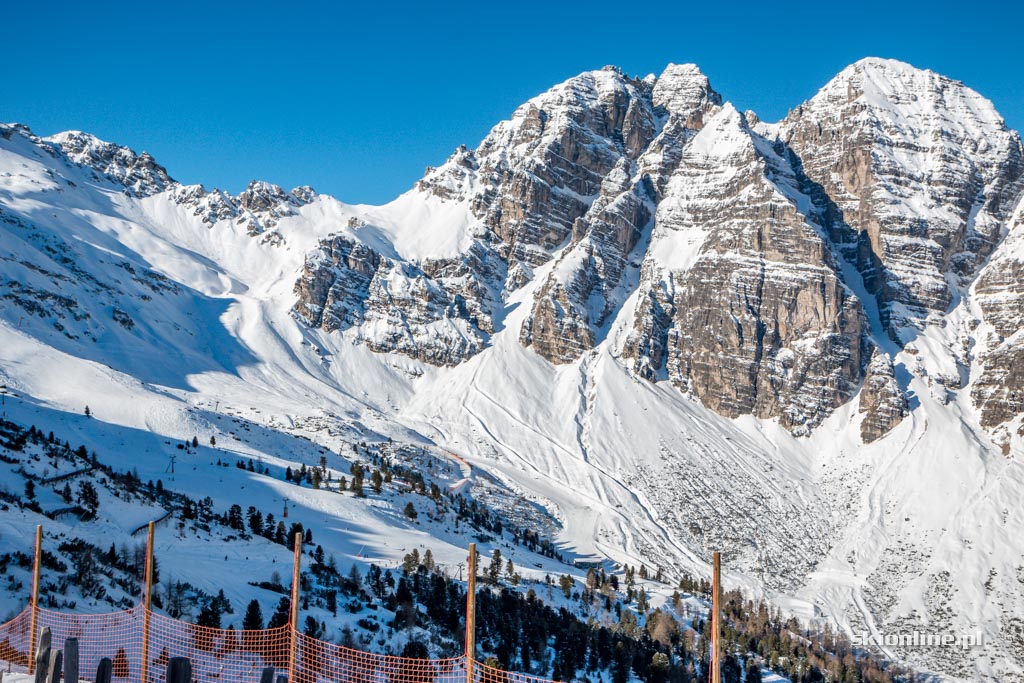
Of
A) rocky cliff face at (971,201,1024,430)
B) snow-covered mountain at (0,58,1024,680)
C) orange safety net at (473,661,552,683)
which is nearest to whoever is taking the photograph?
orange safety net at (473,661,552,683)

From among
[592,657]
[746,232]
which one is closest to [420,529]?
[592,657]

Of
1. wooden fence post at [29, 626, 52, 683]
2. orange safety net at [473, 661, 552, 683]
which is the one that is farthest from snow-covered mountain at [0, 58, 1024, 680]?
wooden fence post at [29, 626, 52, 683]

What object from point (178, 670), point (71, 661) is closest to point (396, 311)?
point (71, 661)

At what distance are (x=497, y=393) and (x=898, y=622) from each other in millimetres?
75623

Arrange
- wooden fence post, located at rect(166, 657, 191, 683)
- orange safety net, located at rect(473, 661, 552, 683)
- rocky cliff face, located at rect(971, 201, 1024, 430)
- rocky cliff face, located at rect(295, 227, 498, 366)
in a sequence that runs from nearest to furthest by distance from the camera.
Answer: wooden fence post, located at rect(166, 657, 191, 683) < orange safety net, located at rect(473, 661, 552, 683) < rocky cliff face, located at rect(971, 201, 1024, 430) < rocky cliff face, located at rect(295, 227, 498, 366)

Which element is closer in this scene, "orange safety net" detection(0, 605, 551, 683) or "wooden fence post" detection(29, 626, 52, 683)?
"wooden fence post" detection(29, 626, 52, 683)

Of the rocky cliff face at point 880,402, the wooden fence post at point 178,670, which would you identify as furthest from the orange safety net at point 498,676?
the rocky cliff face at point 880,402

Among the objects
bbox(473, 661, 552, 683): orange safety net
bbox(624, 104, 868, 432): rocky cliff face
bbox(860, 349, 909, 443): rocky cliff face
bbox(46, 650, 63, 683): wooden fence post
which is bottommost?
bbox(473, 661, 552, 683): orange safety net

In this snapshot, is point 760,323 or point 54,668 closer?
point 54,668

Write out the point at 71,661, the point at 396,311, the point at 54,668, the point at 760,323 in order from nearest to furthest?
the point at 54,668, the point at 71,661, the point at 760,323, the point at 396,311

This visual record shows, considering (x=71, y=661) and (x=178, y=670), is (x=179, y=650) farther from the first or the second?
(x=178, y=670)

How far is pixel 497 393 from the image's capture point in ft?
553

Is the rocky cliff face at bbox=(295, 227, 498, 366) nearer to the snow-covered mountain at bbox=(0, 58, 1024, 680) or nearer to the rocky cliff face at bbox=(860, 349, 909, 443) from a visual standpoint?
the snow-covered mountain at bbox=(0, 58, 1024, 680)

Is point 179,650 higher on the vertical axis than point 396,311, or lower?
lower
